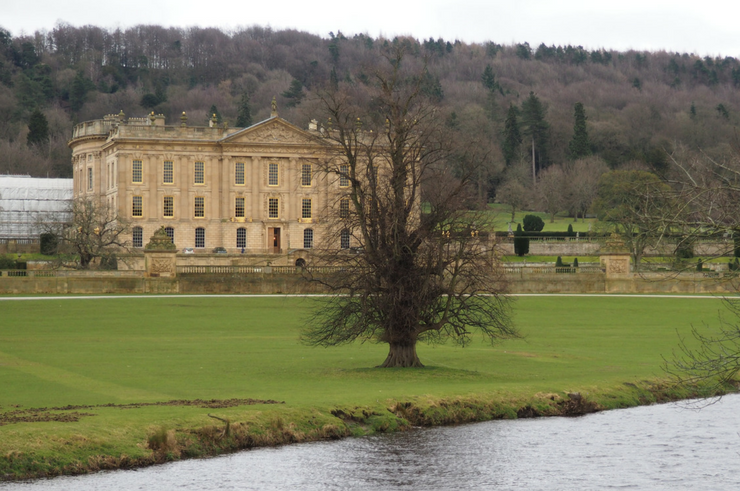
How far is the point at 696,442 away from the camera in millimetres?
20906

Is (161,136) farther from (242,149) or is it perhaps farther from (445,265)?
(445,265)

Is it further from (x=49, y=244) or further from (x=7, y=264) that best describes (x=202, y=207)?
(x=7, y=264)

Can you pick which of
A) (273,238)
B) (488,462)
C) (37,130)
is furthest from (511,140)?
(488,462)

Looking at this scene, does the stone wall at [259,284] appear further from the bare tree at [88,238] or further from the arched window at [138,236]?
the arched window at [138,236]

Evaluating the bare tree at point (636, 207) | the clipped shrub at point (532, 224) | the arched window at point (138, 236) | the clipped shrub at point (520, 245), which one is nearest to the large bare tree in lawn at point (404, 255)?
the bare tree at point (636, 207)

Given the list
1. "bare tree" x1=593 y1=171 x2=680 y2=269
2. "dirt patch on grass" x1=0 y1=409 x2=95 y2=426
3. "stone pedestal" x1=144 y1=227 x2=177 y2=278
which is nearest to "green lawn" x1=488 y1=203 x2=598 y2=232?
"bare tree" x1=593 y1=171 x2=680 y2=269

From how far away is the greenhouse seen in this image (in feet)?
351

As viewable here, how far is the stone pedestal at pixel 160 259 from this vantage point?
52812 mm

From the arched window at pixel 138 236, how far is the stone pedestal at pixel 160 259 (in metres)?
40.5

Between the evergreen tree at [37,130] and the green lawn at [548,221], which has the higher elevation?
the evergreen tree at [37,130]

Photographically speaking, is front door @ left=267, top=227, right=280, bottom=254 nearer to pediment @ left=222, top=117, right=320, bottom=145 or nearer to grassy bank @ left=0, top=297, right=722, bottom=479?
pediment @ left=222, top=117, right=320, bottom=145

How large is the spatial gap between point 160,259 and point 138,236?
136 ft

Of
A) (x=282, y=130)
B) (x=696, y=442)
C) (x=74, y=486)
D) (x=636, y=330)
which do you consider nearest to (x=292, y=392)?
(x=74, y=486)

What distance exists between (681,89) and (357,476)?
613 feet
